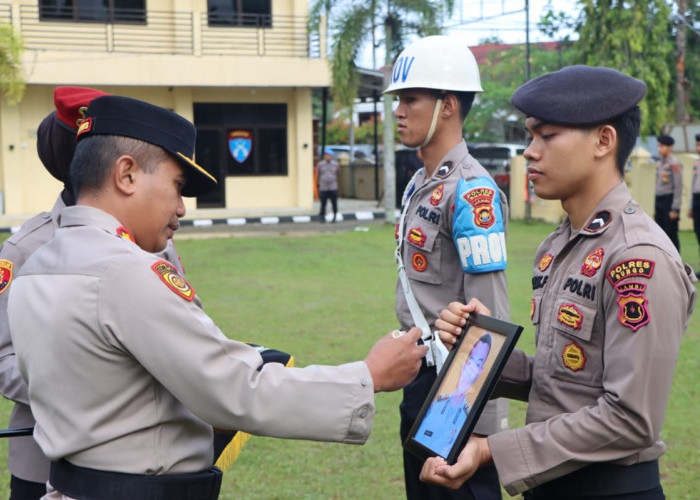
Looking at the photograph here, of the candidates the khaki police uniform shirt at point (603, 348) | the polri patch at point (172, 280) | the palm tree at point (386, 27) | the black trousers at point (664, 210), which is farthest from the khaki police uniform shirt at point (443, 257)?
the palm tree at point (386, 27)

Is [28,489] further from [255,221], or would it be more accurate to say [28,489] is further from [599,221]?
[255,221]

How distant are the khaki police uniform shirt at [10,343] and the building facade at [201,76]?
2113 centimetres

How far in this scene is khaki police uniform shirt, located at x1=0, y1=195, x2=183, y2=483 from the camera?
8.92 feet

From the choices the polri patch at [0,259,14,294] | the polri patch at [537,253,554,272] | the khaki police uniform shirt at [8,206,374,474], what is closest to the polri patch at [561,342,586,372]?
the polri patch at [537,253,554,272]

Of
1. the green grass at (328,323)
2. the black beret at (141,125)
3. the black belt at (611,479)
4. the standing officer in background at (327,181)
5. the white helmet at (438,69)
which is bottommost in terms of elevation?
the green grass at (328,323)

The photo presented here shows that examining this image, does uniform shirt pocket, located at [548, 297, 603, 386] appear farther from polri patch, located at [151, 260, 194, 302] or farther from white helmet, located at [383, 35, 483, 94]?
white helmet, located at [383, 35, 483, 94]

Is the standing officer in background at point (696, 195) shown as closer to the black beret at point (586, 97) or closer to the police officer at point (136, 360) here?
the black beret at point (586, 97)

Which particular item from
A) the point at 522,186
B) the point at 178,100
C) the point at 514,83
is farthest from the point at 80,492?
the point at 514,83

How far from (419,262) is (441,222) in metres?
0.18

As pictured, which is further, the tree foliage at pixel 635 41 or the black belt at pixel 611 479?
the tree foliage at pixel 635 41

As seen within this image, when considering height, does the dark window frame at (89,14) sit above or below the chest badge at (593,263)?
above

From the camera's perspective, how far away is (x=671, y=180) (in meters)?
13.5

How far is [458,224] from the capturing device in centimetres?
329

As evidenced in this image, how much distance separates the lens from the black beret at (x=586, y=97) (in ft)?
7.54
